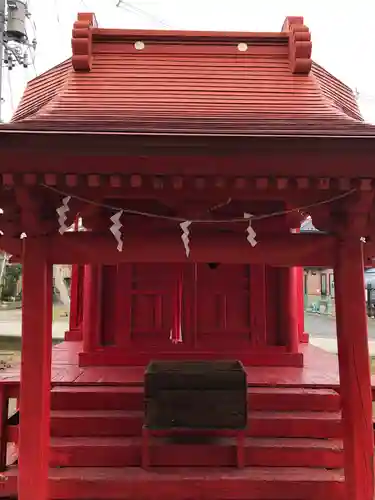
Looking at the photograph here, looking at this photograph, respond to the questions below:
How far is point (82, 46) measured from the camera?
4398mm

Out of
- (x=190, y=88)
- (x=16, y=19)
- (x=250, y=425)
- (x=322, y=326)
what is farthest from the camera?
(x=322, y=326)

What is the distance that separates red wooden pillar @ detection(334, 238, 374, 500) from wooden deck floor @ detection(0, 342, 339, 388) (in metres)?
1.18

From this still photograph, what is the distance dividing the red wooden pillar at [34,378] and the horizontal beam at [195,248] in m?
0.18

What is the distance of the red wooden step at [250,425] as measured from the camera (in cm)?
425

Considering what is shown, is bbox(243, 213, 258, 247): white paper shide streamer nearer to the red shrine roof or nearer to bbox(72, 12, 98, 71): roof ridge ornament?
the red shrine roof

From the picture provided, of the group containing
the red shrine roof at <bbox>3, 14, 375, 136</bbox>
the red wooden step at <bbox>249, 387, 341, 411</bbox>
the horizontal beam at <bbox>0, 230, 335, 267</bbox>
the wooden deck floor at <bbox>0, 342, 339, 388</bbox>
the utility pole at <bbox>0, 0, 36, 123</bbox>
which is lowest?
the red wooden step at <bbox>249, 387, 341, 411</bbox>

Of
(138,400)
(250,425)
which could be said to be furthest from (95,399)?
(250,425)

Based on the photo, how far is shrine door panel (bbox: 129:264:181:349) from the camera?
5398 mm

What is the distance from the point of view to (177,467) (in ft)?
13.4

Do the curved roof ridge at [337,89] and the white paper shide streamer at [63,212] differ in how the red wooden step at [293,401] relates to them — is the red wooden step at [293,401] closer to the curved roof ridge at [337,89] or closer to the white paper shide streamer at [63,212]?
the white paper shide streamer at [63,212]

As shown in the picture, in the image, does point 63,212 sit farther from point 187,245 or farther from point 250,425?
point 250,425

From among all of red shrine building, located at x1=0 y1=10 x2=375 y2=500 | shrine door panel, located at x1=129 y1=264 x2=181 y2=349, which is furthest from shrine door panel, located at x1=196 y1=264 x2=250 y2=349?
shrine door panel, located at x1=129 y1=264 x2=181 y2=349

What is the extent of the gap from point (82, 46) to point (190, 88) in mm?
1383

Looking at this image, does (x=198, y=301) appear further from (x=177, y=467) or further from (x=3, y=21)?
(x=3, y=21)
